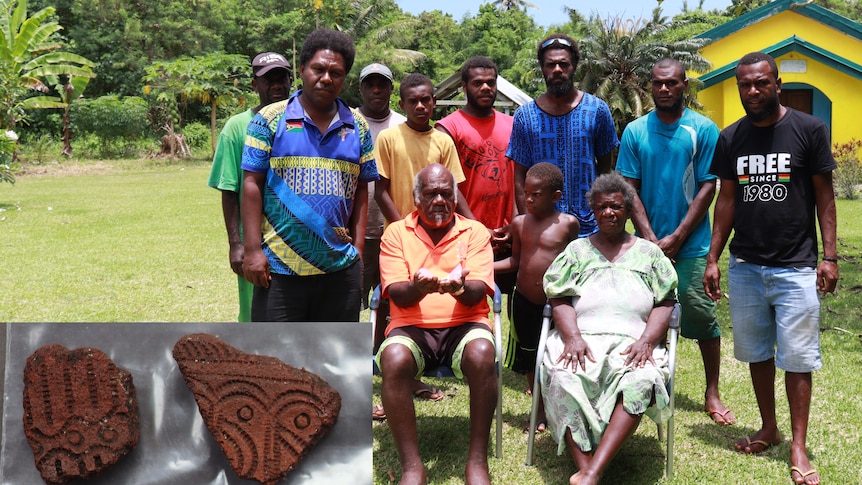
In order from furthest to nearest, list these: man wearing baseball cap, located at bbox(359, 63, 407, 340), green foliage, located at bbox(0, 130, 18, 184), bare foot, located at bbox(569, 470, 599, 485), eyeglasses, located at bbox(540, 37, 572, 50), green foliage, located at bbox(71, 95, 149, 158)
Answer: green foliage, located at bbox(71, 95, 149, 158)
green foliage, located at bbox(0, 130, 18, 184)
man wearing baseball cap, located at bbox(359, 63, 407, 340)
eyeglasses, located at bbox(540, 37, 572, 50)
bare foot, located at bbox(569, 470, 599, 485)

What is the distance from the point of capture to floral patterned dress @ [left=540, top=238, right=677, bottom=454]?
3736 mm

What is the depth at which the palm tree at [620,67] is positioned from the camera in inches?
927

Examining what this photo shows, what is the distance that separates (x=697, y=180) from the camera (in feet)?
15.4

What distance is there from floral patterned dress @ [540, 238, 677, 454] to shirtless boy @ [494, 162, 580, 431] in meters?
0.24

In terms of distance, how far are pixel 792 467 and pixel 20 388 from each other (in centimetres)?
353

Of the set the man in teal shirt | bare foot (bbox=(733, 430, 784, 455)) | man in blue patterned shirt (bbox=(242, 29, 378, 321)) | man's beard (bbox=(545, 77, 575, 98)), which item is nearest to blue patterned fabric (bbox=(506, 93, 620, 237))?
man's beard (bbox=(545, 77, 575, 98))

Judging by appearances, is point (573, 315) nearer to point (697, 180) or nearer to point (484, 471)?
point (484, 471)

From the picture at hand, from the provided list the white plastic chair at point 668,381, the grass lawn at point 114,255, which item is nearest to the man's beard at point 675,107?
the white plastic chair at point 668,381

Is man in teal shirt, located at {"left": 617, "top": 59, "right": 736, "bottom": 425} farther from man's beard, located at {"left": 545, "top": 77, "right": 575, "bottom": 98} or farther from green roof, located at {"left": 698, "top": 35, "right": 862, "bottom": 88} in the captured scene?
green roof, located at {"left": 698, "top": 35, "right": 862, "bottom": 88}

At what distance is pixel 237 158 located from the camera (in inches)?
172

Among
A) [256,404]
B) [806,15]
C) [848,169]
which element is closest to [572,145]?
[256,404]

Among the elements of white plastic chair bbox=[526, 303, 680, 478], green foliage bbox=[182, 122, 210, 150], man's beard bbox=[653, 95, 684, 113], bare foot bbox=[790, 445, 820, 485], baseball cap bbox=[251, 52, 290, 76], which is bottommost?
bare foot bbox=[790, 445, 820, 485]

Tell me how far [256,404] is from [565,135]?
97.5 inches

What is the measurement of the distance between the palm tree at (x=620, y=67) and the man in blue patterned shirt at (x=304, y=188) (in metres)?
20.4
